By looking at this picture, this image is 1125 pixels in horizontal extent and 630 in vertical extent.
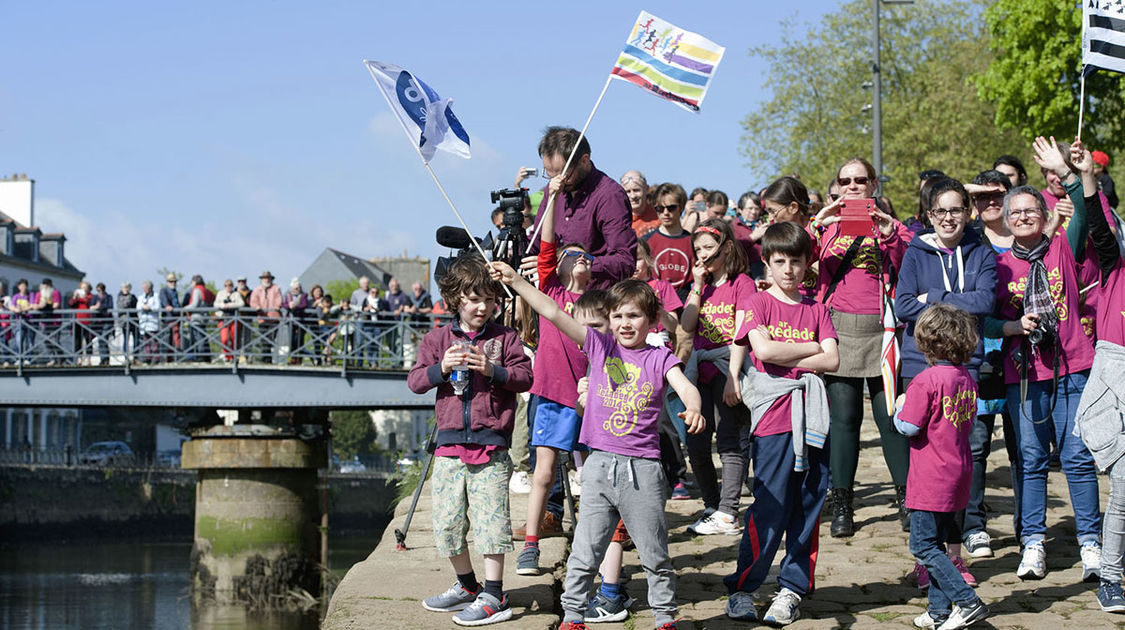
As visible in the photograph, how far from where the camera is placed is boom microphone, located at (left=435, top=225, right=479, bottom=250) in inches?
230

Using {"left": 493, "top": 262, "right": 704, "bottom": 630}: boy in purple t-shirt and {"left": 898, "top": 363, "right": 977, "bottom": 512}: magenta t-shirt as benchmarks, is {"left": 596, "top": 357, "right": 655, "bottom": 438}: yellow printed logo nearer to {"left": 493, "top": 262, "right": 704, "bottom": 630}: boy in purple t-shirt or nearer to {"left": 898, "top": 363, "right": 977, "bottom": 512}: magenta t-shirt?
{"left": 493, "top": 262, "right": 704, "bottom": 630}: boy in purple t-shirt

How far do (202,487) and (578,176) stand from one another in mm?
20517

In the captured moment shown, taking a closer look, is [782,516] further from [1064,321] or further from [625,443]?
[1064,321]

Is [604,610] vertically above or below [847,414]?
below

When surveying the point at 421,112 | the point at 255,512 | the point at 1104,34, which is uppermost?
the point at 1104,34

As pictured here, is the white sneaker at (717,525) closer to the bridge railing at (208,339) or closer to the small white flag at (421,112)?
the small white flag at (421,112)

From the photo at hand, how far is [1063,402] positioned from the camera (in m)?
5.98

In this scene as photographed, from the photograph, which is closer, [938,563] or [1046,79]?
[938,563]

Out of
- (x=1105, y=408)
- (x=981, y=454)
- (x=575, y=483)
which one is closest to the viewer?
(x=1105, y=408)

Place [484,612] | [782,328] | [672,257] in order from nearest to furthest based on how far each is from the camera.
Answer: [484,612], [782,328], [672,257]

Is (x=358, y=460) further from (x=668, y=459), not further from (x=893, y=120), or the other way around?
(x=668, y=459)

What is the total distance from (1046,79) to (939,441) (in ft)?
76.3

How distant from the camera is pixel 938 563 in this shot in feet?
16.2

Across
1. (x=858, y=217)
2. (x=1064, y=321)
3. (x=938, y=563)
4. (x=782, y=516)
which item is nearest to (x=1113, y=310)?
(x=1064, y=321)
